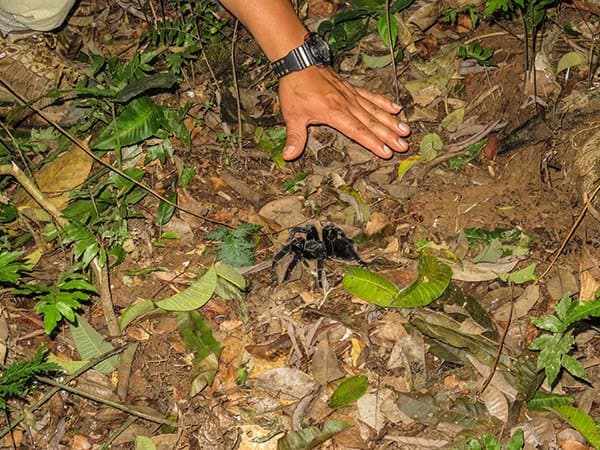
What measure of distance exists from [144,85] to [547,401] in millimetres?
1784

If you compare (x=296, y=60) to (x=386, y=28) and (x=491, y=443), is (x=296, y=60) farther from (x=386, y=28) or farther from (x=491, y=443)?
(x=491, y=443)

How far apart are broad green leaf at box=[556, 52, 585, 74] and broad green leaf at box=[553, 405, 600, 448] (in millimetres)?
1323

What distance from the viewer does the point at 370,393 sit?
2.31m

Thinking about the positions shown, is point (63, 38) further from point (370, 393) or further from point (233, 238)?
point (370, 393)

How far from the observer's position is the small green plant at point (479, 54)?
2955 millimetres

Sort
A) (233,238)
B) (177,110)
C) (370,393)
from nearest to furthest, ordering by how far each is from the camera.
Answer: (370,393) < (233,238) < (177,110)

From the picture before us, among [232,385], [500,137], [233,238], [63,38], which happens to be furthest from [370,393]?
[63,38]

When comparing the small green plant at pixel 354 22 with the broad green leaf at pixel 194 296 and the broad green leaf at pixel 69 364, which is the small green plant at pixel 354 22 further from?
the broad green leaf at pixel 69 364

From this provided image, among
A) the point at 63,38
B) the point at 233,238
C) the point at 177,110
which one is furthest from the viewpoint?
the point at 63,38

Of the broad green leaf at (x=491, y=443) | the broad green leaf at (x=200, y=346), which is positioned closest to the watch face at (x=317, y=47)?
the broad green leaf at (x=200, y=346)

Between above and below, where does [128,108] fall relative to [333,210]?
above

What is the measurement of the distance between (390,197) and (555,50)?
36.1 inches

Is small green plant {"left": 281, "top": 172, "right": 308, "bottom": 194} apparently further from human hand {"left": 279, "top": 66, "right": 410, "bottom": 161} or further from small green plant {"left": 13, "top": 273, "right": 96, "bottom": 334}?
small green plant {"left": 13, "top": 273, "right": 96, "bottom": 334}

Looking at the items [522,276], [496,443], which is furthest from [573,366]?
[522,276]
